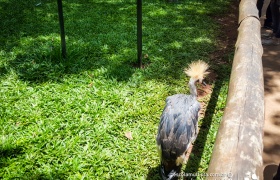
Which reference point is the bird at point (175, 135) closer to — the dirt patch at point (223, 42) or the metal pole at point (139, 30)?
the dirt patch at point (223, 42)

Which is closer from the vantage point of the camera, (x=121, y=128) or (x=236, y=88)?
(x=236, y=88)

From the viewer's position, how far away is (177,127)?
2.79 metres

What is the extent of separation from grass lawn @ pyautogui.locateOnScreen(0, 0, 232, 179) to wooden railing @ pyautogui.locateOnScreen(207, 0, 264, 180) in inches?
48.7

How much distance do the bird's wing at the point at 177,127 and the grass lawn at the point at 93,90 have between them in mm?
691

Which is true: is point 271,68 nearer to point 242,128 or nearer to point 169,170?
point 169,170

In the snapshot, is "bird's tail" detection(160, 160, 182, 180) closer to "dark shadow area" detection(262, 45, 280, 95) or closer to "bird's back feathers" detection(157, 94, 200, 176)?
"bird's back feathers" detection(157, 94, 200, 176)

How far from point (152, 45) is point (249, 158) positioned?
469 cm

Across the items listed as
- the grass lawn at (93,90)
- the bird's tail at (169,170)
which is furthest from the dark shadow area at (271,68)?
the bird's tail at (169,170)

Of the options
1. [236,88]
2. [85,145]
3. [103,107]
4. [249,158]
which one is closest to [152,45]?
[103,107]

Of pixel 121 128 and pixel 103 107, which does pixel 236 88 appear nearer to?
pixel 121 128

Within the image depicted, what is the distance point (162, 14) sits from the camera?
26.4ft

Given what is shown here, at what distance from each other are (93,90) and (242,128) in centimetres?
295

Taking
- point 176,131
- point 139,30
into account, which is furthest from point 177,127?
point 139,30

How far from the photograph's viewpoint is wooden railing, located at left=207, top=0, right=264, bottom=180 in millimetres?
1677
